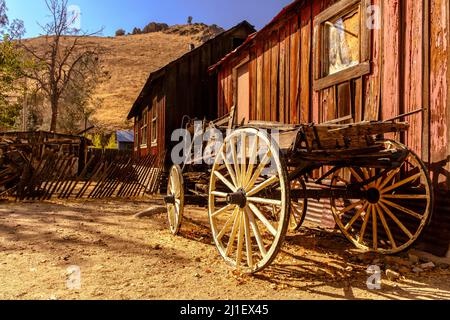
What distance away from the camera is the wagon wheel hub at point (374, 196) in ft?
15.6

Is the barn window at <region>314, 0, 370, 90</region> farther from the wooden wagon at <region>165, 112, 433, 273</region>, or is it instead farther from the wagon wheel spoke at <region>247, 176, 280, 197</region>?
the wagon wheel spoke at <region>247, 176, 280, 197</region>

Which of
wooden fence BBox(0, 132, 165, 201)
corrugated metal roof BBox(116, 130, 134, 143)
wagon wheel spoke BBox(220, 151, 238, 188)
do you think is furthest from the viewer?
corrugated metal roof BBox(116, 130, 134, 143)

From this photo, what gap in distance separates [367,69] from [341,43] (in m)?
1.12

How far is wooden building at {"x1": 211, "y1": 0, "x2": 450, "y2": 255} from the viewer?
4426 mm

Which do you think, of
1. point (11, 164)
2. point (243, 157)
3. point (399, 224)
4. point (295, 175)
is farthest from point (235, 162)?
point (11, 164)

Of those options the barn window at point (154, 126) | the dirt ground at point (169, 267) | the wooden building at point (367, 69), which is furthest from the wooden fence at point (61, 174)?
the wooden building at point (367, 69)

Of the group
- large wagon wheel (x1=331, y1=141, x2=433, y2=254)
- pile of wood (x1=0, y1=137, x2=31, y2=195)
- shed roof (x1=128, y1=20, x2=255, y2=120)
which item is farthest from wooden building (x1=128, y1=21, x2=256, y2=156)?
large wagon wheel (x1=331, y1=141, x2=433, y2=254)

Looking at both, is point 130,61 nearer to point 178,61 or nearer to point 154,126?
point 154,126

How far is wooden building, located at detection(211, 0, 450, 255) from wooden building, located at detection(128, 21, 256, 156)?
14.9ft

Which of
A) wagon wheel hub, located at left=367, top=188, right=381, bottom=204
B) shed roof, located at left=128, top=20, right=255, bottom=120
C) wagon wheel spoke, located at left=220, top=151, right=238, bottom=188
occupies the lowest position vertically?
wagon wheel hub, located at left=367, top=188, right=381, bottom=204

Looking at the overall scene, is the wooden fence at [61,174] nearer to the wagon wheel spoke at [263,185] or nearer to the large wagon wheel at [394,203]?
the wagon wheel spoke at [263,185]

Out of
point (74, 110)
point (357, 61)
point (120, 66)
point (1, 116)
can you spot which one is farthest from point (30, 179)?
point (120, 66)
